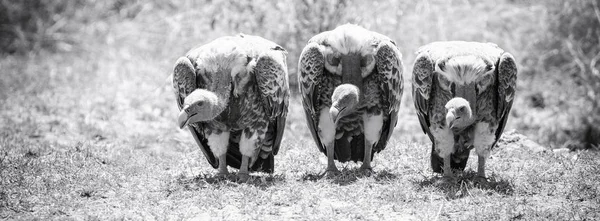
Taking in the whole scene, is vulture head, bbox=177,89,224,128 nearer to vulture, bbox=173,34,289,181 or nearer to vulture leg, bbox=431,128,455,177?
vulture, bbox=173,34,289,181

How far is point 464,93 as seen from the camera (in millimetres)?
6660

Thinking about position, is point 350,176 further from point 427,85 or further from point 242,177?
point 427,85

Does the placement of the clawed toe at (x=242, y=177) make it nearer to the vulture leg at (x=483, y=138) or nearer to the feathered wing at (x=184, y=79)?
the feathered wing at (x=184, y=79)

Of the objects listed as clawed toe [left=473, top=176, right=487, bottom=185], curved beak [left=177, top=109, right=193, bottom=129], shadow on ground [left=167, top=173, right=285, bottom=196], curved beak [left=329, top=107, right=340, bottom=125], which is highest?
curved beak [left=329, top=107, right=340, bottom=125]

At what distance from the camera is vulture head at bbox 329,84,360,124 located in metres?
6.80

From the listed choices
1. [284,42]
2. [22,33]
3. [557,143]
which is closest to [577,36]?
[557,143]

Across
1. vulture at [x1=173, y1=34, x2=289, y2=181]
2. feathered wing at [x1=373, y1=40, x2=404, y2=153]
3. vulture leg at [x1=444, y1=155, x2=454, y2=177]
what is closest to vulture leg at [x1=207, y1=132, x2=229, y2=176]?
vulture at [x1=173, y1=34, x2=289, y2=181]

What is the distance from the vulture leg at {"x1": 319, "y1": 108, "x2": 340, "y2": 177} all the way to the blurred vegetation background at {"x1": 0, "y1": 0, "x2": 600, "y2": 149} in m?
3.52

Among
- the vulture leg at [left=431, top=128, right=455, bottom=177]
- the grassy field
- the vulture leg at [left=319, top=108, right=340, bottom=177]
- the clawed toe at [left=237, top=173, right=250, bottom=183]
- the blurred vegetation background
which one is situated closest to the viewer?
the grassy field

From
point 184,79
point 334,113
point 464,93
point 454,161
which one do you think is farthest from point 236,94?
point 454,161

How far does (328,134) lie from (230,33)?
17.6 feet

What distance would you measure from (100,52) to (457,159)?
10.7 m

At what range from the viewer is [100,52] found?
15.8 metres

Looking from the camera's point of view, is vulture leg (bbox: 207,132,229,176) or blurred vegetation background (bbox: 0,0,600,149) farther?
blurred vegetation background (bbox: 0,0,600,149)
